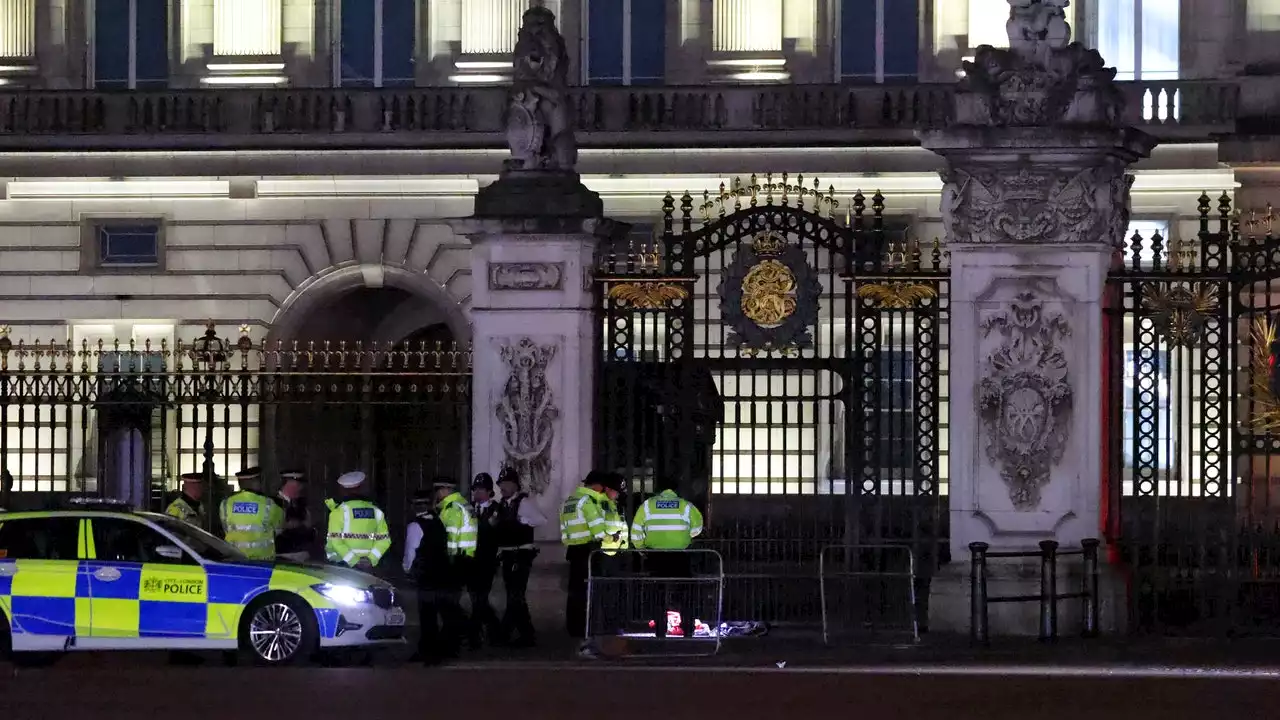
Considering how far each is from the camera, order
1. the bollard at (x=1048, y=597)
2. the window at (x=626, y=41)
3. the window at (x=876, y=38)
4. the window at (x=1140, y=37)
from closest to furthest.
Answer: the bollard at (x=1048, y=597), the window at (x=1140, y=37), the window at (x=876, y=38), the window at (x=626, y=41)

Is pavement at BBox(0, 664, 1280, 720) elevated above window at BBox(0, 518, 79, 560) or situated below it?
below

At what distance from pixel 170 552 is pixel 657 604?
3668mm

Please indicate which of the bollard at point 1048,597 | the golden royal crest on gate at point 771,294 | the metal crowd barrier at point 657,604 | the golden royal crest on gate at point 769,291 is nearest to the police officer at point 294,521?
the metal crowd barrier at point 657,604

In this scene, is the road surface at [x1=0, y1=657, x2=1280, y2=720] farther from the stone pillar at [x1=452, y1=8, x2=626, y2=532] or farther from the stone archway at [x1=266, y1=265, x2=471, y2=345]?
the stone archway at [x1=266, y1=265, x2=471, y2=345]

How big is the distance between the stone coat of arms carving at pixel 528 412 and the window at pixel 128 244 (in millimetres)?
18523

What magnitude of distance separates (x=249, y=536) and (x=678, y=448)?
353 centimetres

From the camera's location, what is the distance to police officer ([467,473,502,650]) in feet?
72.8

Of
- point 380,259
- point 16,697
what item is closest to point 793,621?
point 16,697

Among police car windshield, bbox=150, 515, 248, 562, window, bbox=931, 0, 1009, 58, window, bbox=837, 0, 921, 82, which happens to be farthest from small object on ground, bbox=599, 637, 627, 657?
window, bbox=837, 0, 921, 82

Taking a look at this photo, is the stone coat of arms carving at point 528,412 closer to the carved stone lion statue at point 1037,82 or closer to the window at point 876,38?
the carved stone lion statue at point 1037,82

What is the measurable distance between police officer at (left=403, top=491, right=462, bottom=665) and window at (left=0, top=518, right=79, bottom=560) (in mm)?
2435

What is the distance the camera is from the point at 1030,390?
2214cm

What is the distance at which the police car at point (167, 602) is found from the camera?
20766 millimetres

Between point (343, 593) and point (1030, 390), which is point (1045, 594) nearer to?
point (1030, 390)
